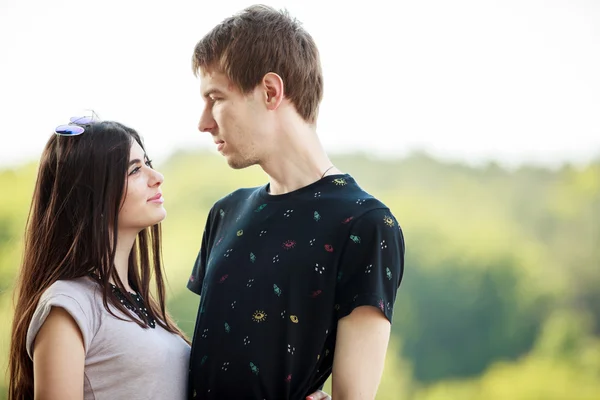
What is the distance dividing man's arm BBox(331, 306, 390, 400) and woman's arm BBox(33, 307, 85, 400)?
0.48 meters

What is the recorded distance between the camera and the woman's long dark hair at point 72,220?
158cm

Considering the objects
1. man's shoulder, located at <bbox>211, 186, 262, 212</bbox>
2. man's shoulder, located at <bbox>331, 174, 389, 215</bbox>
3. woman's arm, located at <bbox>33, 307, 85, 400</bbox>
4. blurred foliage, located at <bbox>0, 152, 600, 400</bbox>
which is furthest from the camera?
blurred foliage, located at <bbox>0, 152, 600, 400</bbox>

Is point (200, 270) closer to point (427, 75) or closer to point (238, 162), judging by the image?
point (238, 162)

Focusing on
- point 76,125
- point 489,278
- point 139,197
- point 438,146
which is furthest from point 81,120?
point 489,278

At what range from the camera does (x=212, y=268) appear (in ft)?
5.51

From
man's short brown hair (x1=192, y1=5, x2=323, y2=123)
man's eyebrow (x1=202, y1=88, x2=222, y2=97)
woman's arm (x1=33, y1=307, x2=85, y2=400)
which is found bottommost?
woman's arm (x1=33, y1=307, x2=85, y2=400)

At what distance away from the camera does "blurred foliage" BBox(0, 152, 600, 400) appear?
6828 millimetres

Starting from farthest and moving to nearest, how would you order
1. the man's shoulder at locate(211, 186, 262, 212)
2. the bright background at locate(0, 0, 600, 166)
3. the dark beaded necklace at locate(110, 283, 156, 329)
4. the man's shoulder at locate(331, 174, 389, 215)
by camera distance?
the bright background at locate(0, 0, 600, 166) < the man's shoulder at locate(211, 186, 262, 212) < the dark beaded necklace at locate(110, 283, 156, 329) < the man's shoulder at locate(331, 174, 389, 215)

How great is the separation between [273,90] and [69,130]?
1.45ft

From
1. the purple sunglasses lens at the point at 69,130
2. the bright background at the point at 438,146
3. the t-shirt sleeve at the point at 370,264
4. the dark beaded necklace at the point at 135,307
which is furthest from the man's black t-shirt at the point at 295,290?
the bright background at the point at 438,146

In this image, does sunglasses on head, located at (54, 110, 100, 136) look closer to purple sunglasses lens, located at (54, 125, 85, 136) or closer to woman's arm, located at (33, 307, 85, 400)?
purple sunglasses lens, located at (54, 125, 85, 136)

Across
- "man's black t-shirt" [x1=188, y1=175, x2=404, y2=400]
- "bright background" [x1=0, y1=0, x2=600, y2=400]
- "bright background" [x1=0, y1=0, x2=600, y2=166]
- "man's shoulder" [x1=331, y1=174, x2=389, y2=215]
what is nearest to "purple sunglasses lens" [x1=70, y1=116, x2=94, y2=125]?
"man's black t-shirt" [x1=188, y1=175, x2=404, y2=400]

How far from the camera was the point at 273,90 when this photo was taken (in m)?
1.66

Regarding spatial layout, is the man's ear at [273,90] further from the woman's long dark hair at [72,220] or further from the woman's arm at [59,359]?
the woman's arm at [59,359]
